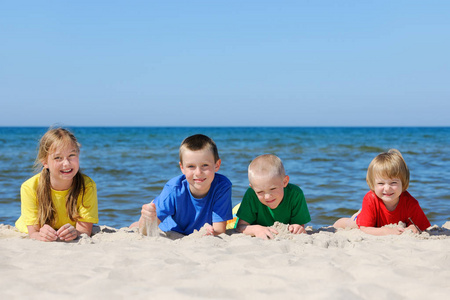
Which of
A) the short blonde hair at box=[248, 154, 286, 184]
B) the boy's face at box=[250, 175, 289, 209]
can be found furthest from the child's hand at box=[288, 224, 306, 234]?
A: the short blonde hair at box=[248, 154, 286, 184]

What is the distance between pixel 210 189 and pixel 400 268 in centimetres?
176

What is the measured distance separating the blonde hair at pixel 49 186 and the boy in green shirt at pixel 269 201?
147 cm

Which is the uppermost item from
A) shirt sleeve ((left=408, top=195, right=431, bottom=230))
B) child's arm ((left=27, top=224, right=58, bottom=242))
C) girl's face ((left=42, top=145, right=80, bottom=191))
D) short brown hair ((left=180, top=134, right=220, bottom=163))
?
short brown hair ((left=180, top=134, right=220, bottom=163))

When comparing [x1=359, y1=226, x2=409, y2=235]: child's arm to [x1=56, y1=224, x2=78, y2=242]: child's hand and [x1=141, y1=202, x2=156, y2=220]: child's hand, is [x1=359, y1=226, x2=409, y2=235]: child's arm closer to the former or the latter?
[x1=141, y1=202, x2=156, y2=220]: child's hand

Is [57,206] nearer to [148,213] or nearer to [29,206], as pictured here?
[29,206]

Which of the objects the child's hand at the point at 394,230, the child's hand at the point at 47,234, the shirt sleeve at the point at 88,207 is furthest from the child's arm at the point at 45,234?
the child's hand at the point at 394,230

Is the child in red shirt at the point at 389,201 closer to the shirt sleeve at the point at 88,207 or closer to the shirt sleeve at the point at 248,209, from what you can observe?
the shirt sleeve at the point at 248,209

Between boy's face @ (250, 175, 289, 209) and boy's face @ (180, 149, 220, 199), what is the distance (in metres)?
0.40

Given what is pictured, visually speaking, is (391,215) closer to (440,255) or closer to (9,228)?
(440,255)

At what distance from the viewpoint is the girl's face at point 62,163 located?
380cm

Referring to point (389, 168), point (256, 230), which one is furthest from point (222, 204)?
point (389, 168)

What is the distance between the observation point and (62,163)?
12.5 feet

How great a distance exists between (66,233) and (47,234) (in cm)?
16

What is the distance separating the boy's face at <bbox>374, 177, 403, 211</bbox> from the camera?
397 cm
